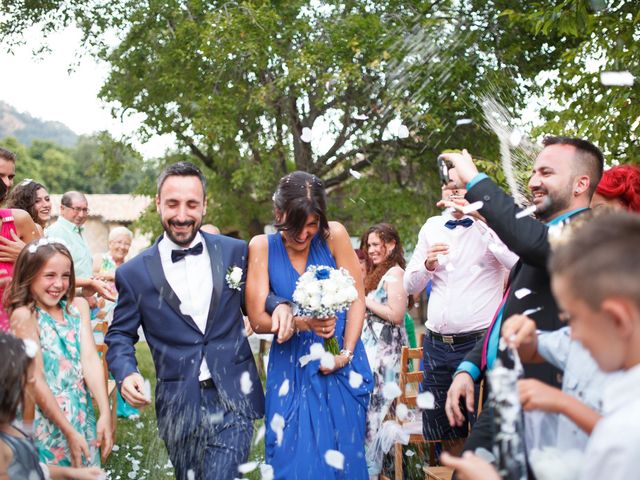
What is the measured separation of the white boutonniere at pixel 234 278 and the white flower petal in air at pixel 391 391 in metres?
2.29

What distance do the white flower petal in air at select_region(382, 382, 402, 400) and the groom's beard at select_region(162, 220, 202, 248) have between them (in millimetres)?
2521

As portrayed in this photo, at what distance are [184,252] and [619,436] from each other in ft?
8.40

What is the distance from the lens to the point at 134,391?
11.5 ft

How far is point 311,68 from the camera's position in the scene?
40.1 ft

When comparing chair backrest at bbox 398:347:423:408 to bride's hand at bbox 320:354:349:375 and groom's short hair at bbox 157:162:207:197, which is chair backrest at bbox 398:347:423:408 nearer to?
bride's hand at bbox 320:354:349:375

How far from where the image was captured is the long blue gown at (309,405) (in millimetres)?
3723

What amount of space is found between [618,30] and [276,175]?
9.19 m

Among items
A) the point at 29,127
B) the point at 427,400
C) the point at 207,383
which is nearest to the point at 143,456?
the point at 427,400

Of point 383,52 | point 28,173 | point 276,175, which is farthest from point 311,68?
point 28,173

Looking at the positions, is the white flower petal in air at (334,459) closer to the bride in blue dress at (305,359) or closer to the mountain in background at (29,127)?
the bride in blue dress at (305,359)

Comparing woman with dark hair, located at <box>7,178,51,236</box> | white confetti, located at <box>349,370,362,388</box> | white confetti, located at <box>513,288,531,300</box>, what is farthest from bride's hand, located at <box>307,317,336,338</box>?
woman with dark hair, located at <box>7,178,51,236</box>

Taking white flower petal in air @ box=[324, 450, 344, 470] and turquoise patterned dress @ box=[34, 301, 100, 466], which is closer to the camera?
white flower petal in air @ box=[324, 450, 344, 470]

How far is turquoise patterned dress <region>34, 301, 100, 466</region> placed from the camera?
12.9 ft

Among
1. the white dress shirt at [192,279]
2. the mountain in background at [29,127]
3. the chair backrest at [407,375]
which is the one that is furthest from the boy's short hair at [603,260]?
the mountain in background at [29,127]
